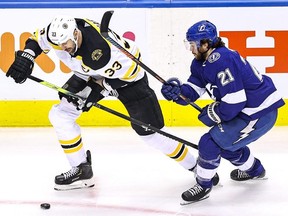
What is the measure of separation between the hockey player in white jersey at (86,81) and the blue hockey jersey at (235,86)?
28 cm

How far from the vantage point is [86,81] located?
4.15 m

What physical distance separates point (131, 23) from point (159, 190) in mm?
1863

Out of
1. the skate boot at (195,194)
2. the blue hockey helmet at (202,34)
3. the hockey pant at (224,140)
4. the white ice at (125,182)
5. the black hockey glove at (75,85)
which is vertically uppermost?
the blue hockey helmet at (202,34)

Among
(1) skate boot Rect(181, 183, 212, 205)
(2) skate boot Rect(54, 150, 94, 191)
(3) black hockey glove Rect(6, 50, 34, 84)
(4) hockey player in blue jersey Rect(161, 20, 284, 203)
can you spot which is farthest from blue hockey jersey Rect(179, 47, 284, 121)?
(3) black hockey glove Rect(6, 50, 34, 84)

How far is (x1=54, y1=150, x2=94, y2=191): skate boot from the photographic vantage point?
418 cm

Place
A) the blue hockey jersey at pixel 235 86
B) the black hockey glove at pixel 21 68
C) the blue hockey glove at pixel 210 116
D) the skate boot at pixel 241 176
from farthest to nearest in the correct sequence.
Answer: the skate boot at pixel 241 176 → the black hockey glove at pixel 21 68 → the blue hockey glove at pixel 210 116 → the blue hockey jersey at pixel 235 86

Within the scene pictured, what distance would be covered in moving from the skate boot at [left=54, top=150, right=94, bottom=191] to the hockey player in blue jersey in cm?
62

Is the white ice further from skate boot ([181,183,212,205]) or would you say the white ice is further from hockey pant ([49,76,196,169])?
hockey pant ([49,76,196,169])

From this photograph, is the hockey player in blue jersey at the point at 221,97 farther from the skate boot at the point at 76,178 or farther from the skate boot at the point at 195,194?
the skate boot at the point at 76,178

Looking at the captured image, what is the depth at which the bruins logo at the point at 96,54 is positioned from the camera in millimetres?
3830

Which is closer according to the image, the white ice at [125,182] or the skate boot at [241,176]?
the white ice at [125,182]

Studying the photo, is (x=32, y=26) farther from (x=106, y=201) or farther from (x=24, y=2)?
(x=106, y=201)

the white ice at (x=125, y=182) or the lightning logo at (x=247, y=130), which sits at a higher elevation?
the lightning logo at (x=247, y=130)

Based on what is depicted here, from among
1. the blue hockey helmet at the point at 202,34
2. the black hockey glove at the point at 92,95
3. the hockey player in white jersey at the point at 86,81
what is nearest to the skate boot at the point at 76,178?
the hockey player in white jersey at the point at 86,81
